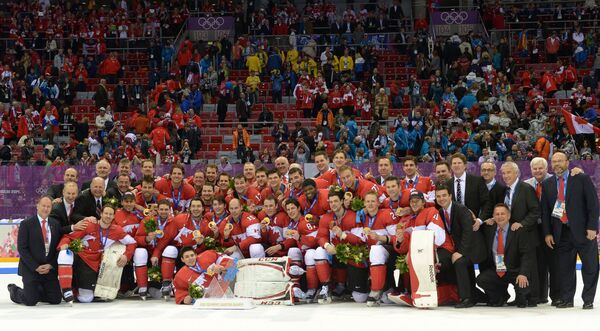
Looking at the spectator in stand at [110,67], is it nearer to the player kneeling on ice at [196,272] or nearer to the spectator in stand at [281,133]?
the spectator in stand at [281,133]

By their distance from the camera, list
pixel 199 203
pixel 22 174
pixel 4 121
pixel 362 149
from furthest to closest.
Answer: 1. pixel 4 121
2. pixel 362 149
3. pixel 22 174
4. pixel 199 203

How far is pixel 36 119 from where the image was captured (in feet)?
84.1

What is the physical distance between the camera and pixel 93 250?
12438mm

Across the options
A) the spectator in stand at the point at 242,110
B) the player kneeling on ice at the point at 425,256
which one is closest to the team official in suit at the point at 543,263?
the player kneeling on ice at the point at 425,256

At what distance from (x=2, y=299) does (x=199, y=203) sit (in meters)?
2.83

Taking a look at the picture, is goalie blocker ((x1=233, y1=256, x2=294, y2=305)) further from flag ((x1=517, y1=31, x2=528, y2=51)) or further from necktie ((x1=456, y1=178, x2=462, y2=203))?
flag ((x1=517, y1=31, x2=528, y2=51))

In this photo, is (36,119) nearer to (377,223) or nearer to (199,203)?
(199,203)

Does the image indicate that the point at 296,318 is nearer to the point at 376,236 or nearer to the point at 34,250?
the point at 376,236

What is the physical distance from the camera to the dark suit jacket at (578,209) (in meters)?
11.0

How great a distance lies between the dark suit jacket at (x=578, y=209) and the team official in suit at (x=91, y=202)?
5.56 m

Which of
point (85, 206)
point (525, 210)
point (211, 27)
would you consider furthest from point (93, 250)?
point (211, 27)

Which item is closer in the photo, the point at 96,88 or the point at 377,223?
the point at 377,223

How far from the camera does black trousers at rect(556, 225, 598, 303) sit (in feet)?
36.2

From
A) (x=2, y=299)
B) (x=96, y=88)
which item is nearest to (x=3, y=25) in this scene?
(x=96, y=88)
